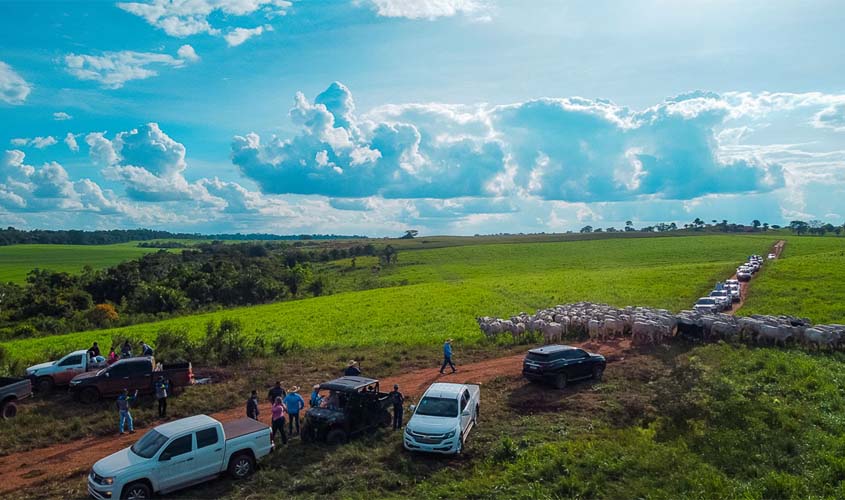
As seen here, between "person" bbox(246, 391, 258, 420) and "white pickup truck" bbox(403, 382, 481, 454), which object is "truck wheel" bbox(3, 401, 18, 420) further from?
"white pickup truck" bbox(403, 382, 481, 454)

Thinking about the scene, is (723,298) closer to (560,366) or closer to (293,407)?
(560,366)

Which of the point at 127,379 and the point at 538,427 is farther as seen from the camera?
the point at 127,379

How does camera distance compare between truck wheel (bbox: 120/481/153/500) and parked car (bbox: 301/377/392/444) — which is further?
parked car (bbox: 301/377/392/444)

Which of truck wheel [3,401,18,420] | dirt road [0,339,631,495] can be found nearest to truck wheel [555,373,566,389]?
dirt road [0,339,631,495]

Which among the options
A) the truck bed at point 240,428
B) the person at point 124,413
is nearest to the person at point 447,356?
the truck bed at point 240,428

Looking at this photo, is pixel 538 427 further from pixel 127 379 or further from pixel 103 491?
pixel 127 379

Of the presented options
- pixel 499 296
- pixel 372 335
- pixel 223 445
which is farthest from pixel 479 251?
pixel 223 445

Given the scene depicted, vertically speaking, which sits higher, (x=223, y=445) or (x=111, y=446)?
(x=223, y=445)
